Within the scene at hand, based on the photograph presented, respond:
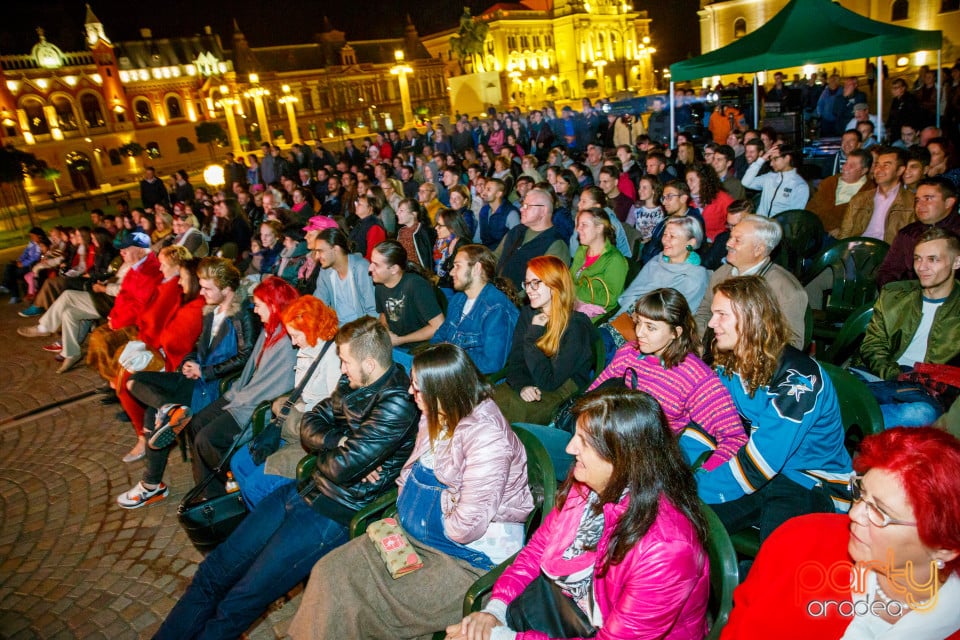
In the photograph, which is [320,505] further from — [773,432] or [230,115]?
[230,115]

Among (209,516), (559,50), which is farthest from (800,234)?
(559,50)

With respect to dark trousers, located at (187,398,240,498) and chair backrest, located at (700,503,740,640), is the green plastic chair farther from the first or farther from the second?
dark trousers, located at (187,398,240,498)

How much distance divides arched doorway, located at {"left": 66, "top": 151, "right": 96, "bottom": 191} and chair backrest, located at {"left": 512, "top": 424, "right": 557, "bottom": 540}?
185 ft

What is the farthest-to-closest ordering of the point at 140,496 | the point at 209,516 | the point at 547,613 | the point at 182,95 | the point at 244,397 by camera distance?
1. the point at 182,95
2. the point at 140,496
3. the point at 244,397
4. the point at 209,516
5. the point at 547,613

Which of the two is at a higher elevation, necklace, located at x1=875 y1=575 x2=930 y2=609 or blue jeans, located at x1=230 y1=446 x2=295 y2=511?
necklace, located at x1=875 y1=575 x2=930 y2=609

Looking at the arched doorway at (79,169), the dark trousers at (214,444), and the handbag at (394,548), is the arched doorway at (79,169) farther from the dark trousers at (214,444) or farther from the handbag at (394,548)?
the handbag at (394,548)

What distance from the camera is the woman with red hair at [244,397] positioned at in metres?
3.98

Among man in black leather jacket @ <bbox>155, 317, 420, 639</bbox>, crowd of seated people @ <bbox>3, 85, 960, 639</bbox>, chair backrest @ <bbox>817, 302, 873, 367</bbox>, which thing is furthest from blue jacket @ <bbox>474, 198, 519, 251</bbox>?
man in black leather jacket @ <bbox>155, 317, 420, 639</bbox>

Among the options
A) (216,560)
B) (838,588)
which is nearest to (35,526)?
(216,560)

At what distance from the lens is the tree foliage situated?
204 ft

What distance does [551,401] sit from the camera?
355cm

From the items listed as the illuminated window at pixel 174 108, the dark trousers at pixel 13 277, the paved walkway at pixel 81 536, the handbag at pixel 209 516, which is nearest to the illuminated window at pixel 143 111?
the illuminated window at pixel 174 108

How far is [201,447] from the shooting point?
3.98m

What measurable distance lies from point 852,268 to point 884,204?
1.10 metres
